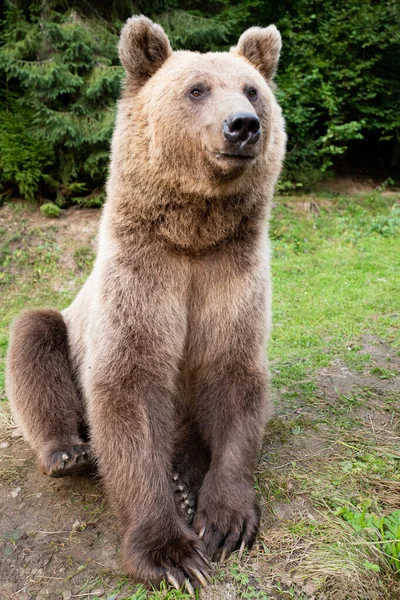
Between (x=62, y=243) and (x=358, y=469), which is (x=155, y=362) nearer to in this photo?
(x=358, y=469)

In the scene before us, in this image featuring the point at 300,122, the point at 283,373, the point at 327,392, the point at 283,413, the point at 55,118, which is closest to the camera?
the point at 283,413

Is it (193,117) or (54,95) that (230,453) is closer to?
(193,117)

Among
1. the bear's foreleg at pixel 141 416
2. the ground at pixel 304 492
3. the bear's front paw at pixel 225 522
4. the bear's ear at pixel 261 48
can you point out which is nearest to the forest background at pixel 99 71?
the ground at pixel 304 492

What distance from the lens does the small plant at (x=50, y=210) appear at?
910cm

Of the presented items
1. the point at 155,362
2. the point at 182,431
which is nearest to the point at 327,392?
the point at 182,431

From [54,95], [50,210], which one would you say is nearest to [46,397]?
[50,210]

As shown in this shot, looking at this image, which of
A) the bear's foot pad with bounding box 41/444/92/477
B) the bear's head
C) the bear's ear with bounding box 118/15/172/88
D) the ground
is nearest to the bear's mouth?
the bear's head

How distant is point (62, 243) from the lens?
8914mm

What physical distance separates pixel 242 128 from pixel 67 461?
2073 millimetres

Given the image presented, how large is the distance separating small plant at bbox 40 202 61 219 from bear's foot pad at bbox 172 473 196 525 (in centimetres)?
676

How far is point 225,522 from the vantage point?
2.93 m

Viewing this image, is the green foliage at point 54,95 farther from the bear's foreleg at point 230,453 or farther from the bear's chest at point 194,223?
the bear's foreleg at point 230,453

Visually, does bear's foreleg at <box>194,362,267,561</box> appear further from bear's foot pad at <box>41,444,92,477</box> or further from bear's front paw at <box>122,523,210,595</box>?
bear's foot pad at <box>41,444,92,477</box>

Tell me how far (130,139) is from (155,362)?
1.23 metres
